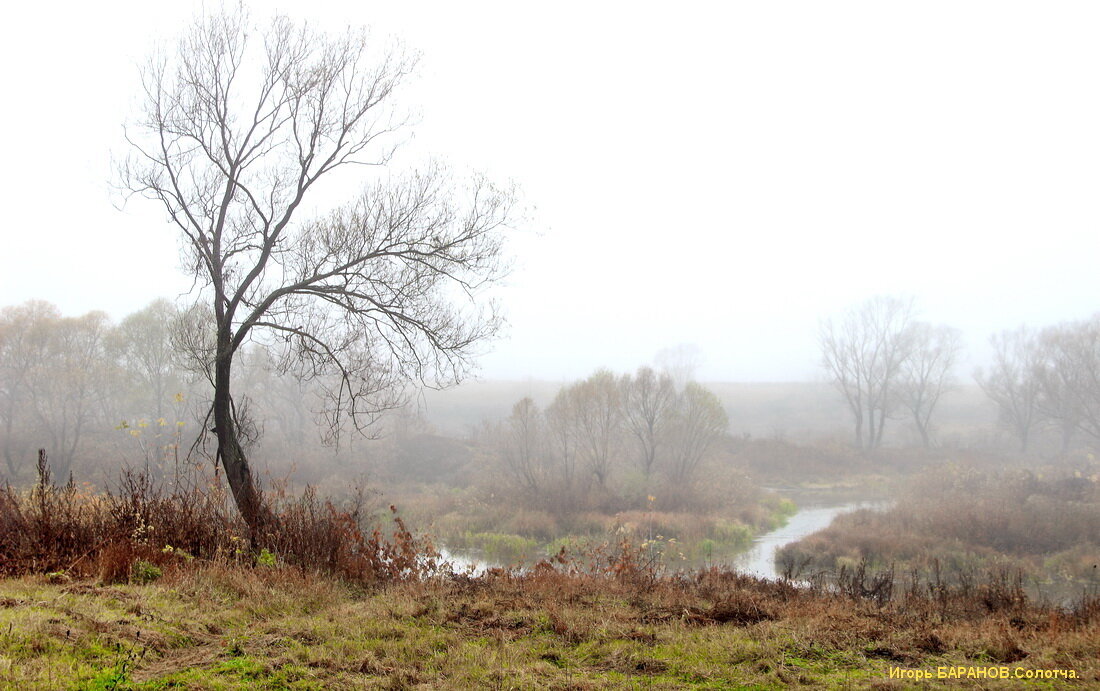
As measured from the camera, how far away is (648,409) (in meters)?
35.2

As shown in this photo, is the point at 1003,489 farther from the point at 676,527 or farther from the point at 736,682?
the point at 736,682

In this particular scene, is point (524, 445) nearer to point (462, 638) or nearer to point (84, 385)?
point (84, 385)

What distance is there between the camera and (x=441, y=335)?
10.5m

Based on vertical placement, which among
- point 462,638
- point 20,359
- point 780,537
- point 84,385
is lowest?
point 780,537

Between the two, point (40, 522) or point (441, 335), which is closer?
point (40, 522)

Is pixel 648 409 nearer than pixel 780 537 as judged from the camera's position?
No

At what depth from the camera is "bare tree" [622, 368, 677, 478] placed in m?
35.0

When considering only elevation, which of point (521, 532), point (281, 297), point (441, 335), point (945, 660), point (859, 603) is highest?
point (281, 297)

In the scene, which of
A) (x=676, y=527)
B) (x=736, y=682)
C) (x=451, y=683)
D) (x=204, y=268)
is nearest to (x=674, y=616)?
(x=736, y=682)

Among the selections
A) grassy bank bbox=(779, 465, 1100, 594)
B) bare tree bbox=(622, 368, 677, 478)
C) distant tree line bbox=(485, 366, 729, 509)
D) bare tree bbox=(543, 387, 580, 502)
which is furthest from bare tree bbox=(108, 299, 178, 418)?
grassy bank bbox=(779, 465, 1100, 594)

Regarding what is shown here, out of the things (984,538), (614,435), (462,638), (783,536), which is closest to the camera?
(462,638)

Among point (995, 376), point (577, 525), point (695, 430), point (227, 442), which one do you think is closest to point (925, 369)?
point (995, 376)

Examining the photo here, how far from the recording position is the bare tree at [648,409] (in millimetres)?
35031

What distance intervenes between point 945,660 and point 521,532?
75.6 feet
